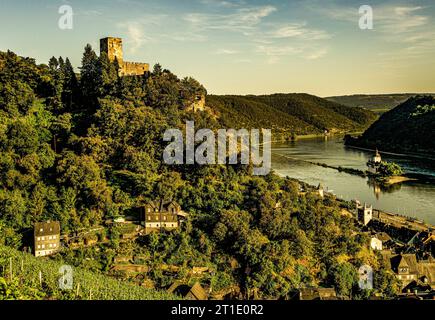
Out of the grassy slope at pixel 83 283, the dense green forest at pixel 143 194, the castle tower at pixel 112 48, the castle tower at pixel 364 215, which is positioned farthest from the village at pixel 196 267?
the castle tower at pixel 112 48

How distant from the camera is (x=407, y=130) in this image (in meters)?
57.2

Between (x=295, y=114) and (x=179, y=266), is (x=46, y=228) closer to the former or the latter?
(x=179, y=266)

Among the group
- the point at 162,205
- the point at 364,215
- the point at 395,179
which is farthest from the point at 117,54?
the point at 395,179

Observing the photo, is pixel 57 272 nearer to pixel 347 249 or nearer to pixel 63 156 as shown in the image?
pixel 63 156

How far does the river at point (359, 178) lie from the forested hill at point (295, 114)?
1381cm

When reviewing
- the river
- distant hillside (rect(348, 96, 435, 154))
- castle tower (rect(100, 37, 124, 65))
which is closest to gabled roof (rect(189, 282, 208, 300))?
castle tower (rect(100, 37, 124, 65))

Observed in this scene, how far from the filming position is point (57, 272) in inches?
457

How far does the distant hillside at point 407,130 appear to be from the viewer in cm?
5238

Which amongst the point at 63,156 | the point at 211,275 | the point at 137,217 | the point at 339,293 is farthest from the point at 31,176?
the point at 339,293

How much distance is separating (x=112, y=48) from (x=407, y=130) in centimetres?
A: 4328

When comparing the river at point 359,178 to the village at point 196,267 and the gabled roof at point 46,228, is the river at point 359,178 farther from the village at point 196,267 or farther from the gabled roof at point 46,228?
the gabled roof at point 46,228

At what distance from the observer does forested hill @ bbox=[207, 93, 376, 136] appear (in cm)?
6850

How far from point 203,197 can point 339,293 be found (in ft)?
20.7

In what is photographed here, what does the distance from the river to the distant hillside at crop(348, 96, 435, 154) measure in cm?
363
